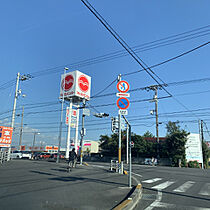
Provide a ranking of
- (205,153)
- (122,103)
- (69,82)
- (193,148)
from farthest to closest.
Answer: (205,153) < (193,148) < (69,82) < (122,103)

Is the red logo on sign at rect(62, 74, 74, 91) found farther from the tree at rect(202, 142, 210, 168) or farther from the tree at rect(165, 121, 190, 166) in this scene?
the tree at rect(202, 142, 210, 168)

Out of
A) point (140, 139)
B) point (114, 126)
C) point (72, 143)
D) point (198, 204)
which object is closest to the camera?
Answer: point (198, 204)

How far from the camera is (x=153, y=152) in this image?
3844 centimetres

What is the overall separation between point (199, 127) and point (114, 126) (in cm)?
2948

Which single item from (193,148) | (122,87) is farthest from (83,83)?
(122,87)

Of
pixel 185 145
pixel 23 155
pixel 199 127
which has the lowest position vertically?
pixel 23 155

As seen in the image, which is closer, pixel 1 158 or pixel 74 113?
pixel 1 158

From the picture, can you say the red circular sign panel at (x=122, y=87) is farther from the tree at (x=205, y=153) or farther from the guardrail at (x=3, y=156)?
the tree at (x=205, y=153)

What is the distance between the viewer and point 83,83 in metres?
34.0


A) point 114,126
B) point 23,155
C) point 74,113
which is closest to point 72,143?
point 74,113

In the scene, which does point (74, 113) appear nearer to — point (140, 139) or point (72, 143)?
point (72, 143)

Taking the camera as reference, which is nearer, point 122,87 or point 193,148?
point 122,87

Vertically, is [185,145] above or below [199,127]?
below

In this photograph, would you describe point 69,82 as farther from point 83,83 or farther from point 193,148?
point 193,148
